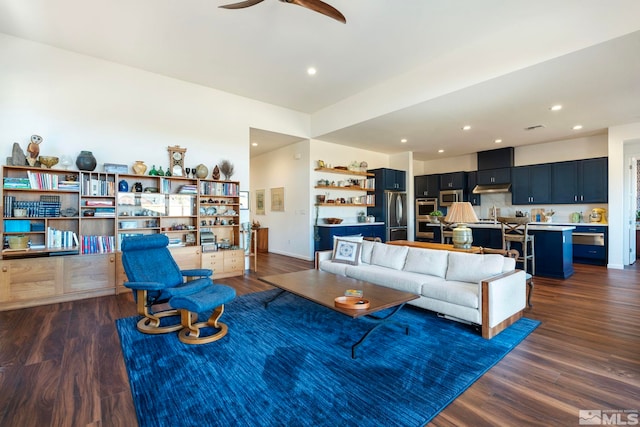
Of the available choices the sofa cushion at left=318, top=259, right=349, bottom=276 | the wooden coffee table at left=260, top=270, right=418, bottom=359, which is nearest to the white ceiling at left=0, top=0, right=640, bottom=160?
the sofa cushion at left=318, top=259, right=349, bottom=276

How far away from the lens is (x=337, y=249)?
177 inches

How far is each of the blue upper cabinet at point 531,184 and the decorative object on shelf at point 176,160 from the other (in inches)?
315

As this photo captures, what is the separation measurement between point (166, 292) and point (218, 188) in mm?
2738

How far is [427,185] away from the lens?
31.0ft

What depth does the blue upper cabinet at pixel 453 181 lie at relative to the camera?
28.4 ft

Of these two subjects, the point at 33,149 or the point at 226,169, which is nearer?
the point at 33,149

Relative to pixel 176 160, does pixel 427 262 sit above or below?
below

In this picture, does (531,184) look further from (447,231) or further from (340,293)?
(340,293)

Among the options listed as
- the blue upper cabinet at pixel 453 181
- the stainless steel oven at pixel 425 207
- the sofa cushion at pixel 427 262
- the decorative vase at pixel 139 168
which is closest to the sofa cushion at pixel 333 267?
the sofa cushion at pixel 427 262

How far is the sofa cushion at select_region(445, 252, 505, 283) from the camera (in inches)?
122

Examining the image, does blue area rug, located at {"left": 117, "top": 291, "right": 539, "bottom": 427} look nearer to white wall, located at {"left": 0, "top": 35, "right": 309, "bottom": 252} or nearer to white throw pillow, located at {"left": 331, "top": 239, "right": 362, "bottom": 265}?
white throw pillow, located at {"left": 331, "top": 239, "right": 362, "bottom": 265}

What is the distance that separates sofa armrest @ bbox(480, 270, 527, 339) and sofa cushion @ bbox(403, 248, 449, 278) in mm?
663

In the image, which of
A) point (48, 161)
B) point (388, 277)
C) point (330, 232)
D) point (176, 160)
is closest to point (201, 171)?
point (176, 160)

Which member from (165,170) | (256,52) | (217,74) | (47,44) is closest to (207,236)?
(165,170)
